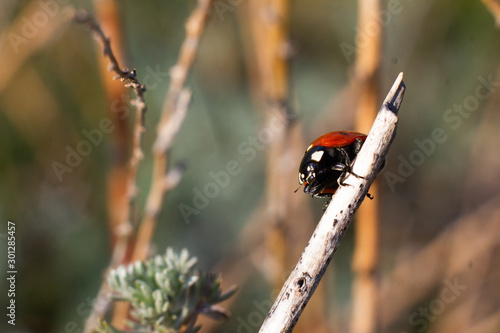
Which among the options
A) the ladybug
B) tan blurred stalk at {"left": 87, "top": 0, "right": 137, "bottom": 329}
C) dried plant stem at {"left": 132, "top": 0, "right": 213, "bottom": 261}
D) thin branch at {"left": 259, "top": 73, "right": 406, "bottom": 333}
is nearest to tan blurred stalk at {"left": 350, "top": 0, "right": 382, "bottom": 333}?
the ladybug

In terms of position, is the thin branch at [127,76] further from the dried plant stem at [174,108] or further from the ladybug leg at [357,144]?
the ladybug leg at [357,144]

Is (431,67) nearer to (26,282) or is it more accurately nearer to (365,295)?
(365,295)

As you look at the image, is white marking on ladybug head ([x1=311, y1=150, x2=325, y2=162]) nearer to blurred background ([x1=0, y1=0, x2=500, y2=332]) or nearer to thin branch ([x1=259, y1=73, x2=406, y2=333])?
thin branch ([x1=259, y1=73, x2=406, y2=333])

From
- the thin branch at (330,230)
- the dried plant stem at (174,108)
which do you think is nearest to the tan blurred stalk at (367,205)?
the dried plant stem at (174,108)

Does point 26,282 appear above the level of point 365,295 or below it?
below

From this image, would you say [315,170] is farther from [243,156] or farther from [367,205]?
[243,156]

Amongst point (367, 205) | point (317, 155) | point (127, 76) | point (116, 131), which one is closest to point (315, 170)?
point (317, 155)

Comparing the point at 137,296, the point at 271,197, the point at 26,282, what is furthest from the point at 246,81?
the point at 137,296
